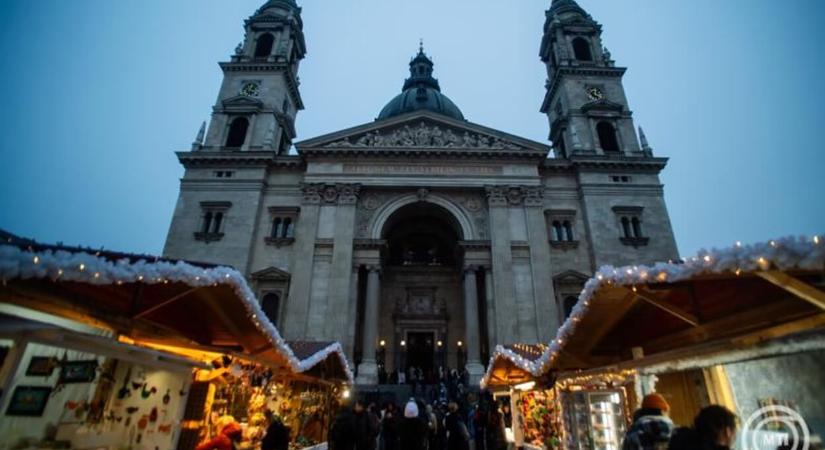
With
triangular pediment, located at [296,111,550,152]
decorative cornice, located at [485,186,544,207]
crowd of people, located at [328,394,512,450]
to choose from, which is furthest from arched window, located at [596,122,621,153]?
crowd of people, located at [328,394,512,450]

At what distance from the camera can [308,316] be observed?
70.6ft

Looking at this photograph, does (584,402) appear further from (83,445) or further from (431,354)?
(431,354)

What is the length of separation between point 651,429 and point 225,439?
5.03m

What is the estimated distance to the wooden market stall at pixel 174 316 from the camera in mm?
3807

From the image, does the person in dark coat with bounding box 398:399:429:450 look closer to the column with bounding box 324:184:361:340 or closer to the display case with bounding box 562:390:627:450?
the display case with bounding box 562:390:627:450

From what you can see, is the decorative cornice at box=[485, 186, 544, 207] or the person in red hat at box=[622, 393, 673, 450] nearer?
the person in red hat at box=[622, 393, 673, 450]

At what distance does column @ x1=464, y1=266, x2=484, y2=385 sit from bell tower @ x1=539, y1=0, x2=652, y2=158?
11.7m

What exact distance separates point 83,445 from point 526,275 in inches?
837

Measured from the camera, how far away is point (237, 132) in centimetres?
2892

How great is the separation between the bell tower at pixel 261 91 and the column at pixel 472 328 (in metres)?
15.6

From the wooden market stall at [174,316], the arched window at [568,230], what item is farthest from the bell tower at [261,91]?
the wooden market stall at [174,316]

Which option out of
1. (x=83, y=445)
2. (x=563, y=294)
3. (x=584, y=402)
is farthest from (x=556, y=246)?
(x=83, y=445)

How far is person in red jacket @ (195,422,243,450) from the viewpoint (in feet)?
17.0

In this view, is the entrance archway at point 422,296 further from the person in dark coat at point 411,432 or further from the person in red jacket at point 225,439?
the person in red jacket at point 225,439
